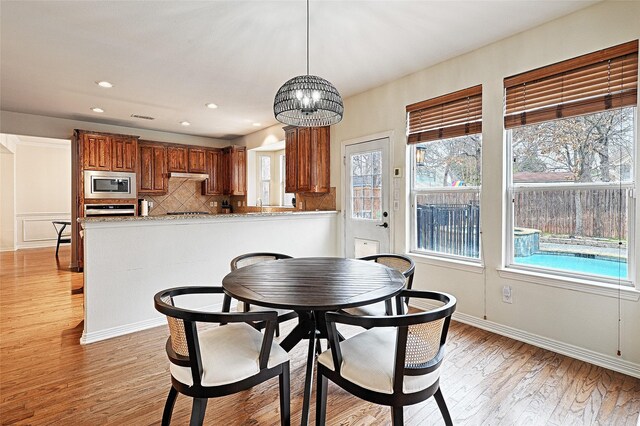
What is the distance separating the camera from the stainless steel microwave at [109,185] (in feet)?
18.6

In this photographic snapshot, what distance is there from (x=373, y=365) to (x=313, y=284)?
1.92 feet

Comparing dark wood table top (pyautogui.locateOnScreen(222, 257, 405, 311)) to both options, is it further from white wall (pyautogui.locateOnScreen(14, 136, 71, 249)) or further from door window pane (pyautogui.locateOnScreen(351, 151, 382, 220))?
white wall (pyautogui.locateOnScreen(14, 136, 71, 249))

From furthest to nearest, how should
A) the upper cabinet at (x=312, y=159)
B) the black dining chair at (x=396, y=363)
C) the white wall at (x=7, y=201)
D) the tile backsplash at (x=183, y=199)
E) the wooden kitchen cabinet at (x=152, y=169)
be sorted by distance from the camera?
the white wall at (x=7, y=201), the tile backsplash at (x=183, y=199), the wooden kitchen cabinet at (x=152, y=169), the upper cabinet at (x=312, y=159), the black dining chair at (x=396, y=363)

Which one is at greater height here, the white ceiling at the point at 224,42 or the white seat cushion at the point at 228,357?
the white ceiling at the point at 224,42

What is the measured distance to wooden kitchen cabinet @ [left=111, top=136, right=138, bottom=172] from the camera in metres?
5.93

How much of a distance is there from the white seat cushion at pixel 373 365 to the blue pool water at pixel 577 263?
1.87m

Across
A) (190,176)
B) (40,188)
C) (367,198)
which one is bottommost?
(367,198)

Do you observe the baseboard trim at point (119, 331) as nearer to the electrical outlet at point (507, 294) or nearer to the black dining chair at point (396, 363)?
the black dining chair at point (396, 363)

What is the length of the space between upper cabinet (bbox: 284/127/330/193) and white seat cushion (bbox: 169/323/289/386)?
10.8 feet

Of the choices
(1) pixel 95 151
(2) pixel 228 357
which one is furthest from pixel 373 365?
(1) pixel 95 151

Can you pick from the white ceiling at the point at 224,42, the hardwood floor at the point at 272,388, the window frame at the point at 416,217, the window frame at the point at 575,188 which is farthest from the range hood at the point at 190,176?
the window frame at the point at 575,188

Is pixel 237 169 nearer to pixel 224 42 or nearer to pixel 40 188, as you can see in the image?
pixel 224 42

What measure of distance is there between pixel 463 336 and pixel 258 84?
141 inches

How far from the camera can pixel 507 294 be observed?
302cm
